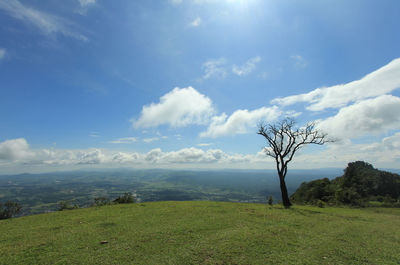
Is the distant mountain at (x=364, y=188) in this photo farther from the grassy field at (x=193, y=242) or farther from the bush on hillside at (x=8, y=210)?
the bush on hillside at (x=8, y=210)

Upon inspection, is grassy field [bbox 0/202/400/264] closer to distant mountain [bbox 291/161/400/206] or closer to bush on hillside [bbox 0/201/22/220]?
bush on hillside [bbox 0/201/22/220]

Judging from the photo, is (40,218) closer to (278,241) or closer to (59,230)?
(59,230)

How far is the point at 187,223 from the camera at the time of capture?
11.0 m

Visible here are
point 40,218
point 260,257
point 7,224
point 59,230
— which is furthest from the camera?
point 40,218

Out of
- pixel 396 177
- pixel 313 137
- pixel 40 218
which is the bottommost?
pixel 40 218

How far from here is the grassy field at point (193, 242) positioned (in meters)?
6.52

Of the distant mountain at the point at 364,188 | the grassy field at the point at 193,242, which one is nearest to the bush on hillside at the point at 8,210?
the grassy field at the point at 193,242

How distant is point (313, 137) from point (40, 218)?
91.6ft

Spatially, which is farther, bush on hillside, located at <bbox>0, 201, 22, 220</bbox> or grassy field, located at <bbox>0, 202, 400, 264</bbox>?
bush on hillside, located at <bbox>0, 201, 22, 220</bbox>

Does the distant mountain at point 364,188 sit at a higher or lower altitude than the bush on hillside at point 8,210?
higher

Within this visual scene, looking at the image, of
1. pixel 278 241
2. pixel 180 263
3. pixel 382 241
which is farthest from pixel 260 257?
pixel 382 241

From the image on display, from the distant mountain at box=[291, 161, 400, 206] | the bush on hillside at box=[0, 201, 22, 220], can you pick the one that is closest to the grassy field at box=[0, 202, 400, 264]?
the bush on hillside at box=[0, 201, 22, 220]

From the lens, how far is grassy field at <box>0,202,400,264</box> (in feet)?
21.4

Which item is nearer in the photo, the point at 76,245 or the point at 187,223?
the point at 76,245
